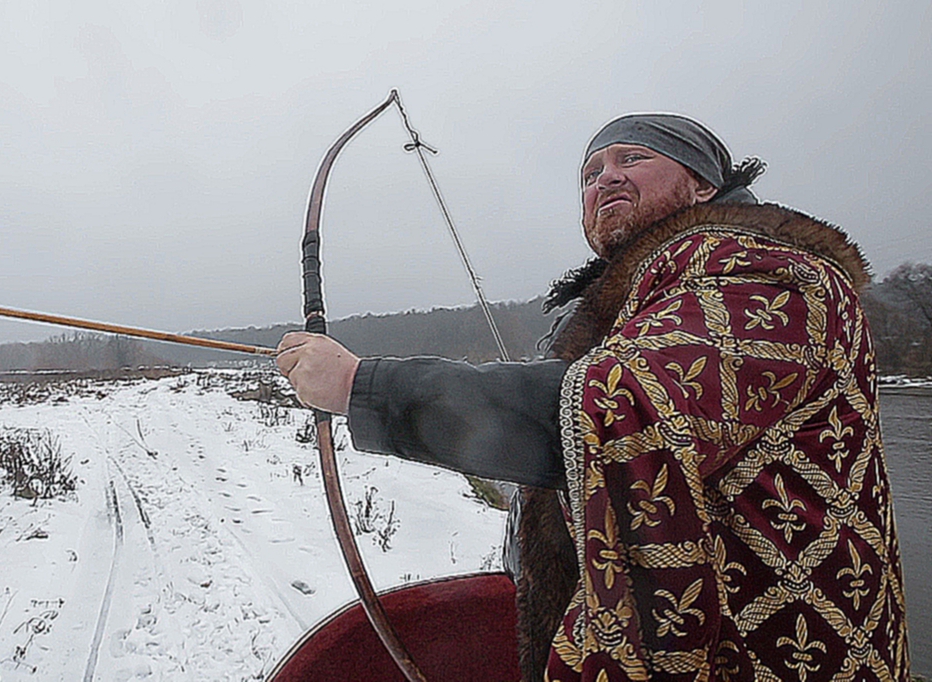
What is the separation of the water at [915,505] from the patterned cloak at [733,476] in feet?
9.30

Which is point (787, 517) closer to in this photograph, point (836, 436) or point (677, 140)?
point (836, 436)

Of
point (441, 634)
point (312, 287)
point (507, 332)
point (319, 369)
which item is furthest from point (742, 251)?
point (507, 332)

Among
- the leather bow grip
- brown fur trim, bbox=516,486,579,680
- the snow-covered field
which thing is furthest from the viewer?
the snow-covered field

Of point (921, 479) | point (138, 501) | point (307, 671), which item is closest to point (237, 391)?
point (138, 501)

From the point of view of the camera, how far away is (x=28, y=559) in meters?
3.79

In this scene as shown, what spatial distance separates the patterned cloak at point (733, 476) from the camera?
2.23 feet

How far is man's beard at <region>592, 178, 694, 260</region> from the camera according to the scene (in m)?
1.10

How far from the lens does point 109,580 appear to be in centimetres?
349

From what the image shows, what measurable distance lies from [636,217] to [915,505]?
8471 millimetres

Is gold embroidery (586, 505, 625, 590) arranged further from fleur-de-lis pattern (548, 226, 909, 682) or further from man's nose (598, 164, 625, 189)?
man's nose (598, 164, 625, 189)

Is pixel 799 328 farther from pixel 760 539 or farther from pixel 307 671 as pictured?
pixel 307 671

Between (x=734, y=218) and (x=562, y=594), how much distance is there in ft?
2.31

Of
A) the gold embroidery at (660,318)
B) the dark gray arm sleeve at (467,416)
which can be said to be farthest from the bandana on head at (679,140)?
the dark gray arm sleeve at (467,416)

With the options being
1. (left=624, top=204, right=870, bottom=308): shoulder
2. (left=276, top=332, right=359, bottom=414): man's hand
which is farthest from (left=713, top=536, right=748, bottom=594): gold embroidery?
(left=276, top=332, right=359, bottom=414): man's hand
